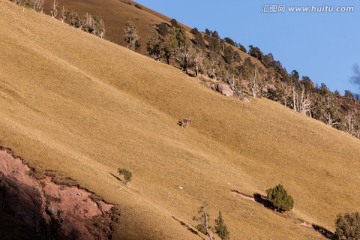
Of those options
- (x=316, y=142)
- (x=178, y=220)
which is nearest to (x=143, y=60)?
(x=316, y=142)

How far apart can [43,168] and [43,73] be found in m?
45.0

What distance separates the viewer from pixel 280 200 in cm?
5934

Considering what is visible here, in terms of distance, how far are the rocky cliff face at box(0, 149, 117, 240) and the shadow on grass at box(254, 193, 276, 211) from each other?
86.9 feet

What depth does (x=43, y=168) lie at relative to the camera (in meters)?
40.4

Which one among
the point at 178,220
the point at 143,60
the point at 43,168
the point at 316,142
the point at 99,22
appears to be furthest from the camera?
the point at 99,22

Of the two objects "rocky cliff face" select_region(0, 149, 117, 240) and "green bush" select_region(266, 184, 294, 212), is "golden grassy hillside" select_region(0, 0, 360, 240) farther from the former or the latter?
"rocky cliff face" select_region(0, 149, 117, 240)

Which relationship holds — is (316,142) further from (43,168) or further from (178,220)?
(43,168)

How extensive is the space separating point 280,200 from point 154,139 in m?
20.8

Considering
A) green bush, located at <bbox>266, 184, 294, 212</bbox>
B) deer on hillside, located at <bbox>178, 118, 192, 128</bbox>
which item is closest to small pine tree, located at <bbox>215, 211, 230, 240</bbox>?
green bush, located at <bbox>266, 184, 294, 212</bbox>

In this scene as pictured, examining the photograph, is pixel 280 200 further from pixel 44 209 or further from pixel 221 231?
pixel 44 209

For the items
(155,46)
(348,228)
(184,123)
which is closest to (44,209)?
(348,228)

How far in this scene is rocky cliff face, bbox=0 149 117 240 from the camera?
108 ft

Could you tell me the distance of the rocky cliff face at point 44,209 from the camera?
32.9 m

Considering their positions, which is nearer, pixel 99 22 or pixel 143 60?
pixel 143 60
